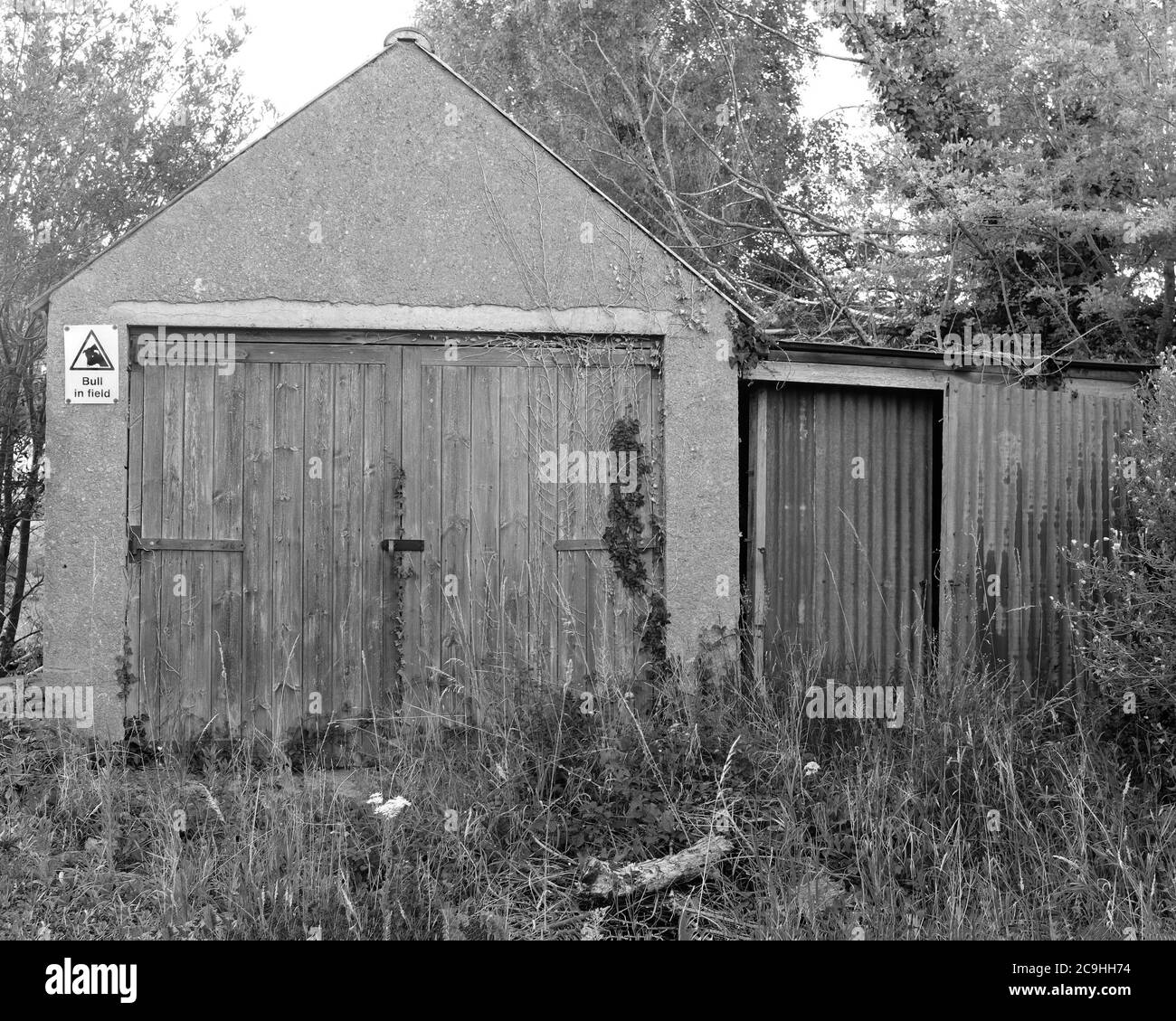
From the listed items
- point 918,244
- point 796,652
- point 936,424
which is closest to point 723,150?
point 918,244

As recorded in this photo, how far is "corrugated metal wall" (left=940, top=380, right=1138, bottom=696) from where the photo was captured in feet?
20.4

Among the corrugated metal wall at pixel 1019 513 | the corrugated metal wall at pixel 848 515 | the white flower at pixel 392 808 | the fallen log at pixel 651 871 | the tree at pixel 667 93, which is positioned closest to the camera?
the fallen log at pixel 651 871

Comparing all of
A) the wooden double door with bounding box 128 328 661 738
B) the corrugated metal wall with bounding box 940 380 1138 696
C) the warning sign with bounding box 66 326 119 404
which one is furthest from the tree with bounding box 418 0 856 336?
the warning sign with bounding box 66 326 119 404

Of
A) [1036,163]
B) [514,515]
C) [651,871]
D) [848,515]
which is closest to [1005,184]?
→ [1036,163]

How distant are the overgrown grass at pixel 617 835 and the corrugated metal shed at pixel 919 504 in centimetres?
99

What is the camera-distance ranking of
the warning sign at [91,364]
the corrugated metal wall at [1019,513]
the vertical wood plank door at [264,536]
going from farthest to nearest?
the corrugated metal wall at [1019,513]
the vertical wood plank door at [264,536]
the warning sign at [91,364]

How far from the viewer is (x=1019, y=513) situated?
→ 20.6ft

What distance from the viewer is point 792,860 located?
4.19 metres

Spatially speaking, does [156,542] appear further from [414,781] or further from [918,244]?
[918,244]

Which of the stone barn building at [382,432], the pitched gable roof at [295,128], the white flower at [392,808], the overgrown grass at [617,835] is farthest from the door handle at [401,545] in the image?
the pitched gable roof at [295,128]

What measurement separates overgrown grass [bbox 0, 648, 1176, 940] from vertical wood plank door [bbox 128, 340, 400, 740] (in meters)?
0.55

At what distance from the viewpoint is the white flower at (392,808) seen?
4211 mm

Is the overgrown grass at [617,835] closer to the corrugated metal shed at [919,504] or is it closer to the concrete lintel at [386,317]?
the corrugated metal shed at [919,504]
